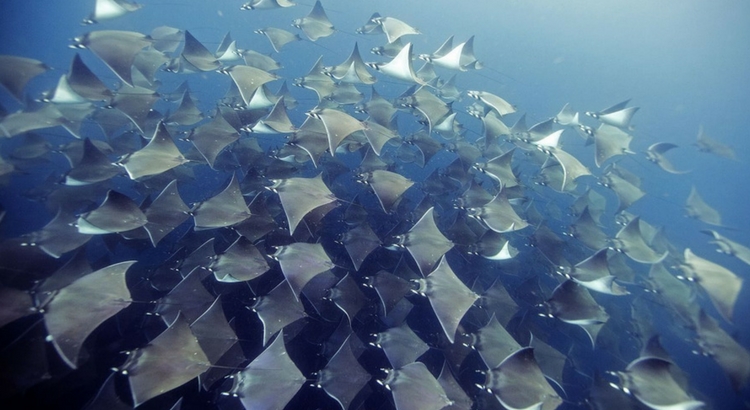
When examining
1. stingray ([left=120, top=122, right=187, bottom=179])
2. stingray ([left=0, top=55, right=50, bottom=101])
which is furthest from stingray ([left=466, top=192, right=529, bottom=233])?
stingray ([left=0, top=55, right=50, bottom=101])

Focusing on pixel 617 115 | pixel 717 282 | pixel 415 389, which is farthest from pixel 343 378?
pixel 617 115

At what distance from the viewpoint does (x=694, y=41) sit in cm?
4634

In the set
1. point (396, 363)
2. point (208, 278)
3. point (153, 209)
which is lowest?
point (208, 278)

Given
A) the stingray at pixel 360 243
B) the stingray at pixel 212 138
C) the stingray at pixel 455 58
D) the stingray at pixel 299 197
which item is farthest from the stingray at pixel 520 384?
the stingray at pixel 455 58

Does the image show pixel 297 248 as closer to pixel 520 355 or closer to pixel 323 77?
pixel 520 355

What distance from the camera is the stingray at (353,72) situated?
22.9 feet

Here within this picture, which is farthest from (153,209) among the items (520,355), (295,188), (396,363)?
(520,355)

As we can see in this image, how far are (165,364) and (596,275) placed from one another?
221 inches

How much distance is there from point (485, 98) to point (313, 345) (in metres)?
5.72

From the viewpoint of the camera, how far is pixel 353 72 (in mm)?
6938

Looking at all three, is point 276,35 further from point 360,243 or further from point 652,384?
point 652,384

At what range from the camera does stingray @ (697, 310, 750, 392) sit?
460 cm

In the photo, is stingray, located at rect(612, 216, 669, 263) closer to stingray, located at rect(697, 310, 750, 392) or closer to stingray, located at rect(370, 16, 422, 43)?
stingray, located at rect(697, 310, 750, 392)

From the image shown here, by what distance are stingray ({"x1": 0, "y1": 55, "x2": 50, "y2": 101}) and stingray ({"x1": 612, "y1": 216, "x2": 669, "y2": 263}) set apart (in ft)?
35.0
